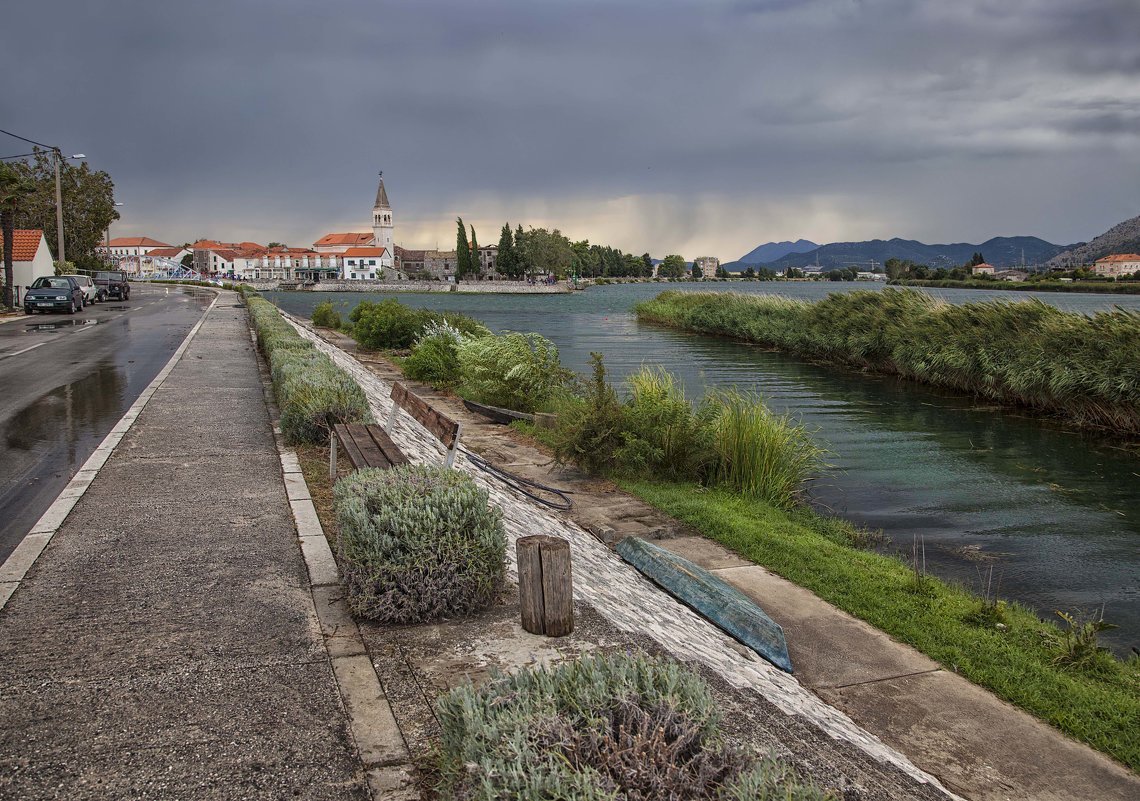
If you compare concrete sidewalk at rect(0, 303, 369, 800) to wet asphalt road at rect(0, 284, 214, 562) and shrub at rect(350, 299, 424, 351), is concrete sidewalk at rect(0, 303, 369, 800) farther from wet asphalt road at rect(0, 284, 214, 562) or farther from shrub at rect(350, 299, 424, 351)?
shrub at rect(350, 299, 424, 351)

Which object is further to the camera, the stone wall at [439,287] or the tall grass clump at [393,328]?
the stone wall at [439,287]

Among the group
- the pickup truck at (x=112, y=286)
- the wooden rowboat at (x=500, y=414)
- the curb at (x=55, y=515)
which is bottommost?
the wooden rowboat at (x=500, y=414)

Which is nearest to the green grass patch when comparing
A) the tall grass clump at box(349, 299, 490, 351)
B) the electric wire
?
the electric wire

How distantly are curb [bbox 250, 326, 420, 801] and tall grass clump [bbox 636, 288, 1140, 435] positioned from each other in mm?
17617

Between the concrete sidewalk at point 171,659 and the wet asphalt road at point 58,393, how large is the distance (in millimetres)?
776

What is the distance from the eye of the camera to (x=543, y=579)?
4.73m

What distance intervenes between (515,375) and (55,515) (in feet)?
33.1

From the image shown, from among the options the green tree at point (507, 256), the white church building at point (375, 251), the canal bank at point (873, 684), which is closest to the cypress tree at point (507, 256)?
the green tree at point (507, 256)

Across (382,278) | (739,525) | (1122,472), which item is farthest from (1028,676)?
(382,278)

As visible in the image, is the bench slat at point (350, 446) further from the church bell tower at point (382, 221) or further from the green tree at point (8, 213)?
the church bell tower at point (382, 221)

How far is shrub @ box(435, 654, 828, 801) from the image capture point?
8.41 feet

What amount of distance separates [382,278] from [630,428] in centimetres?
16957

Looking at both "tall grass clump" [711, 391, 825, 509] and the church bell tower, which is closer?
"tall grass clump" [711, 391, 825, 509]

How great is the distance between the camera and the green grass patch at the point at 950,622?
5742 millimetres
